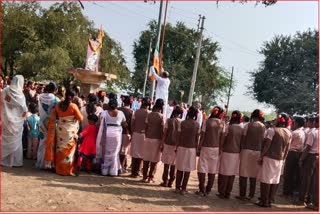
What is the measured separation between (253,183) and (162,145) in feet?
6.82

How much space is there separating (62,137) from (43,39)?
75.8ft

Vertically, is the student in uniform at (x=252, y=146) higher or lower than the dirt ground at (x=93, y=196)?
higher

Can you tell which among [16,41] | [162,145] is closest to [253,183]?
[162,145]

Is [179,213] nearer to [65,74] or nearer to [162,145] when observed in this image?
[162,145]

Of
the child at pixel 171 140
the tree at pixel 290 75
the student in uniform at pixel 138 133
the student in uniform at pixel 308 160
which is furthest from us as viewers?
the tree at pixel 290 75

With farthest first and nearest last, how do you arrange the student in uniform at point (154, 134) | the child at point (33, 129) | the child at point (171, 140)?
the child at point (33, 129)
the student in uniform at point (154, 134)
the child at point (171, 140)

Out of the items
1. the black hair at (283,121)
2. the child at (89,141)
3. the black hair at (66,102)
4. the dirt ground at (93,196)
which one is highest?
the black hair at (283,121)

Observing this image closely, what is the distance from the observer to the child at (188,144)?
7.76 m

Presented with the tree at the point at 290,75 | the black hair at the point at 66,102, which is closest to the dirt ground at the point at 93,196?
the black hair at the point at 66,102

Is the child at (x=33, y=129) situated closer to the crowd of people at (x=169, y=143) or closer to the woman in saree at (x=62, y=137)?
the crowd of people at (x=169, y=143)

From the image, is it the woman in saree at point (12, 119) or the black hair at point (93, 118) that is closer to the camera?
the woman in saree at point (12, 119)

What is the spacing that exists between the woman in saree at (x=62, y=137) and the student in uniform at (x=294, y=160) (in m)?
4.75

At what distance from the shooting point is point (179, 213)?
252 inches

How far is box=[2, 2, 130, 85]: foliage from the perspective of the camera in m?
27.5
